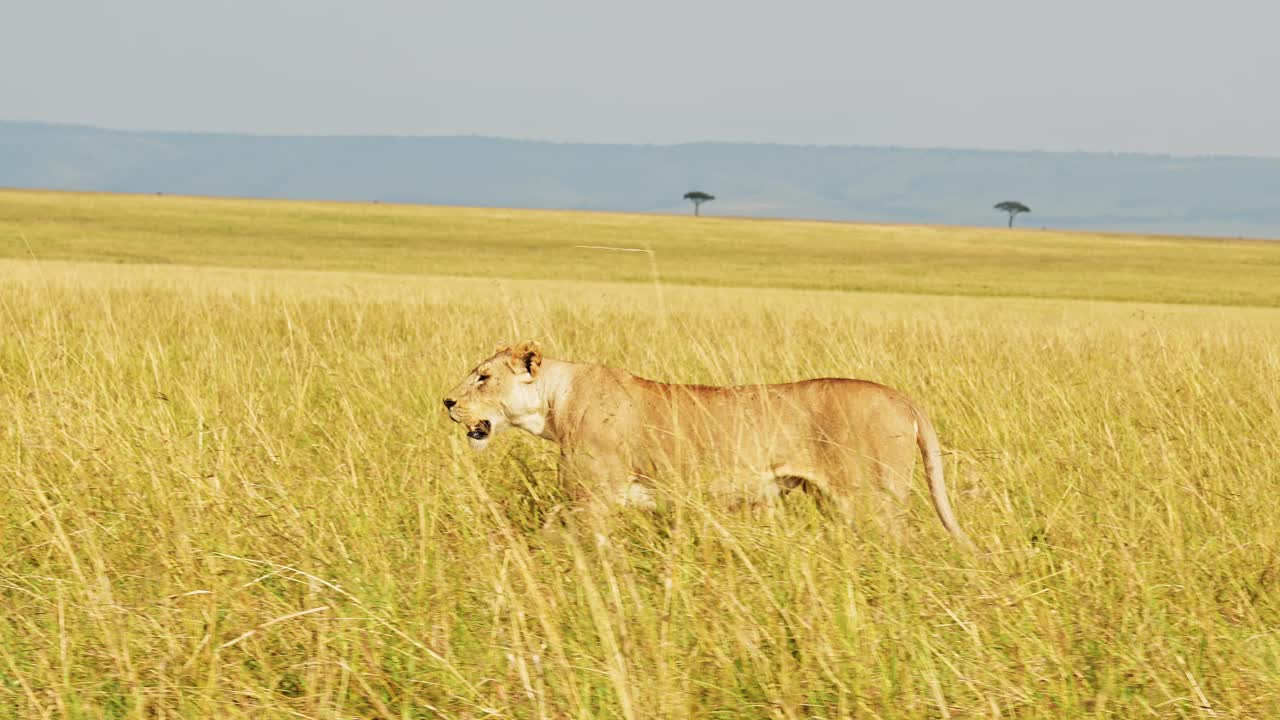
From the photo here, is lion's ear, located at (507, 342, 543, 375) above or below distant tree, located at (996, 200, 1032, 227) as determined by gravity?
below

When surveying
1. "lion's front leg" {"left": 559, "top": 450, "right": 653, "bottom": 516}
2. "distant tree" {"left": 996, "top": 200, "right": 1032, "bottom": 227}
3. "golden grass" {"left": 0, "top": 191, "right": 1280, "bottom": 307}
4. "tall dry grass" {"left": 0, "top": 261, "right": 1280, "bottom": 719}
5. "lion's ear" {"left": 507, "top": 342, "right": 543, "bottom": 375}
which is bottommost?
"tall dry grass" {"left": 0, "top": 261, "right": 1280, "bottom": 719}

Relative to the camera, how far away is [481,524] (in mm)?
4953

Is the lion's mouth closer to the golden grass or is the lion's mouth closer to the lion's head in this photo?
the lion's head

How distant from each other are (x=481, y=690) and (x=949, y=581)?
5.54 feet

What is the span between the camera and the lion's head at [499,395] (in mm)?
5496

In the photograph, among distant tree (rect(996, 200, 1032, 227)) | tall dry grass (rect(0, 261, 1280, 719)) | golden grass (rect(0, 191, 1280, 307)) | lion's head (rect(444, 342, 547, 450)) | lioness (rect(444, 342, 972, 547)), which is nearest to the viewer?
tall dry grass (rect(0, 261, 1280, 719))

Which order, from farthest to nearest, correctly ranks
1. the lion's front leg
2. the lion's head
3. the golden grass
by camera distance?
1. the golden grass
2. the lion's head
3. the lion's front leg

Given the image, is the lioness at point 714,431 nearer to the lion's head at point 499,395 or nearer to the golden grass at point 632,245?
the lion's head at point 499,395

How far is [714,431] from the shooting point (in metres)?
5.42

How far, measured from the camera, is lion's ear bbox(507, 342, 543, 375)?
5.52 metres

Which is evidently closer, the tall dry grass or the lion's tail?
the tall dry grass

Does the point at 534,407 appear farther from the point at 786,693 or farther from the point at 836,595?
the point at 786,693

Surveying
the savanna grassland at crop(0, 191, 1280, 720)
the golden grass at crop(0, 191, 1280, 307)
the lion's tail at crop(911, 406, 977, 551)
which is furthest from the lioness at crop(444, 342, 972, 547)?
the golden grass at crop(0, 191, 1280, 307)

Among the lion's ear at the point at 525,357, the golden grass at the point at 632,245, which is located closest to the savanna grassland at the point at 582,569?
the lion's ear at the point at 525,357
